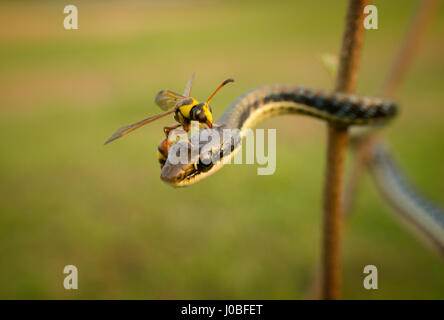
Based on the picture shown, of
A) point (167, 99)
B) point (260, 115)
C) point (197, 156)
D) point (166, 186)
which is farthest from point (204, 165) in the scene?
point (166, 186)

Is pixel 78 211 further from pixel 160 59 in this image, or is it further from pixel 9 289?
pixel 160 59

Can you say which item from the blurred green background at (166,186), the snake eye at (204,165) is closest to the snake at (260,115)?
the snake eye at (204,165)

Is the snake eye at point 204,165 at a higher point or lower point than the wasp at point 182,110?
lower

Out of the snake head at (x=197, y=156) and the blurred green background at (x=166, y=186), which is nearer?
the snake head at (x=197, y=156)

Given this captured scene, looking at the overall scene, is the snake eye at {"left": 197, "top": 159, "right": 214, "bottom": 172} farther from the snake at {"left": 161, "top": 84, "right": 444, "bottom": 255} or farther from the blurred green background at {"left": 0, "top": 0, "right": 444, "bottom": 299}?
the blurred green background at {"left": 0, "top": 0, "right": 444, "bottom": 299}

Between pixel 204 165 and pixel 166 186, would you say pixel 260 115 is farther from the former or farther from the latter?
pixel 166 186

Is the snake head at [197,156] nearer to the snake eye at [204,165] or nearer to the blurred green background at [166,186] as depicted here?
the snake eye at [204,165]

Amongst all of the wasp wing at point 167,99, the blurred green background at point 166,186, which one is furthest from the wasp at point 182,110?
the blurred green background at point 166,186

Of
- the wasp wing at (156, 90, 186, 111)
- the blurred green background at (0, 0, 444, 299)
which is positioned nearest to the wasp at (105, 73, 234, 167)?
the wasp wing at (156, 90, 186, 111)
